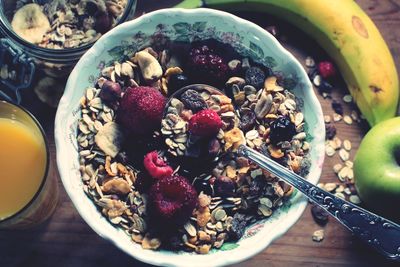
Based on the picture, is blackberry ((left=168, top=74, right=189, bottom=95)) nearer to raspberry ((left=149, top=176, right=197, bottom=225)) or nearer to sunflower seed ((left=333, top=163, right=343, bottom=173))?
raspberry ((left=149, top=176, right=197, bottom=225))

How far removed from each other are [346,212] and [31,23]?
601 mm

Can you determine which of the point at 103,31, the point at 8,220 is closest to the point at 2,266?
the point at 8,220

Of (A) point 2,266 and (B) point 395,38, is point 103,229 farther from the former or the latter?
(B) point 395,38

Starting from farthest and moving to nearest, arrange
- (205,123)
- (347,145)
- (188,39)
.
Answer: (347,145), (188,39), (205,123)

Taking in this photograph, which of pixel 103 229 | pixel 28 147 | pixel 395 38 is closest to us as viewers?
pixel 103 229

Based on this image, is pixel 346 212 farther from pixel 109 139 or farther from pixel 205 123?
pixel 109 139

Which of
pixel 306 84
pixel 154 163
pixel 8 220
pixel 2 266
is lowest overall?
pixel 2 266

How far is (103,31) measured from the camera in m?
1.19

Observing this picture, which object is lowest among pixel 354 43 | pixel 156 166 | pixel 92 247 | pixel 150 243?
pixel 92 247

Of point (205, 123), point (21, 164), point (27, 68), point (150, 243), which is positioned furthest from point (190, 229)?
point (27, 68)

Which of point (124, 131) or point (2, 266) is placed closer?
point (124, 131)

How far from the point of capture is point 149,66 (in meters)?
1.10

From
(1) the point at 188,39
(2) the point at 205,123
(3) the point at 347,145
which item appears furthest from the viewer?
(3) the point at 347,145

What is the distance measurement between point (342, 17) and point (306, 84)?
0.19 metres
